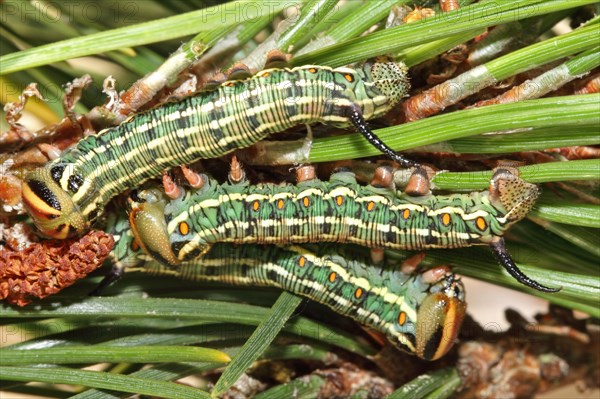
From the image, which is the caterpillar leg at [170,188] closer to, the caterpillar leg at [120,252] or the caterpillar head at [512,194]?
the caterpillar leg at [120,252]

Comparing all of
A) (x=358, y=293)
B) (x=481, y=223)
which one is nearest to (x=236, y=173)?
(x=358, y=293)

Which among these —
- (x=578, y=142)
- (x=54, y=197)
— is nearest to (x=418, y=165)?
(x=578, y=142)

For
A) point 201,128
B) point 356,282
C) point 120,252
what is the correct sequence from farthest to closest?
point 356,282
point 120,252
point 201,128

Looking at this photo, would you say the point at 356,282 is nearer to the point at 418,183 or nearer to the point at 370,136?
the point at 418,183

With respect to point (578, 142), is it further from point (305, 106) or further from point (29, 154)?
point (29, 154)

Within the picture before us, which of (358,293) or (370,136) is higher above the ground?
(370,136)

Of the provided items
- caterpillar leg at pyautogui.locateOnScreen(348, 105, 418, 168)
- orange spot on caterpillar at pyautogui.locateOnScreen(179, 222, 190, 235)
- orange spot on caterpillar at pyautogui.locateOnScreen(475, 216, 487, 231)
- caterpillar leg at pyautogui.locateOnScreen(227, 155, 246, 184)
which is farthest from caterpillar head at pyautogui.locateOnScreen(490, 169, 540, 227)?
orange spot on caterpillar at pyautogui.locateOnScreen(179, 222, 190, 235)

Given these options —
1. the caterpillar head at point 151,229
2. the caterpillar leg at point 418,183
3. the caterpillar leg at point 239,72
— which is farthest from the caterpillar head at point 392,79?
the caterpillar head at point 151,229
